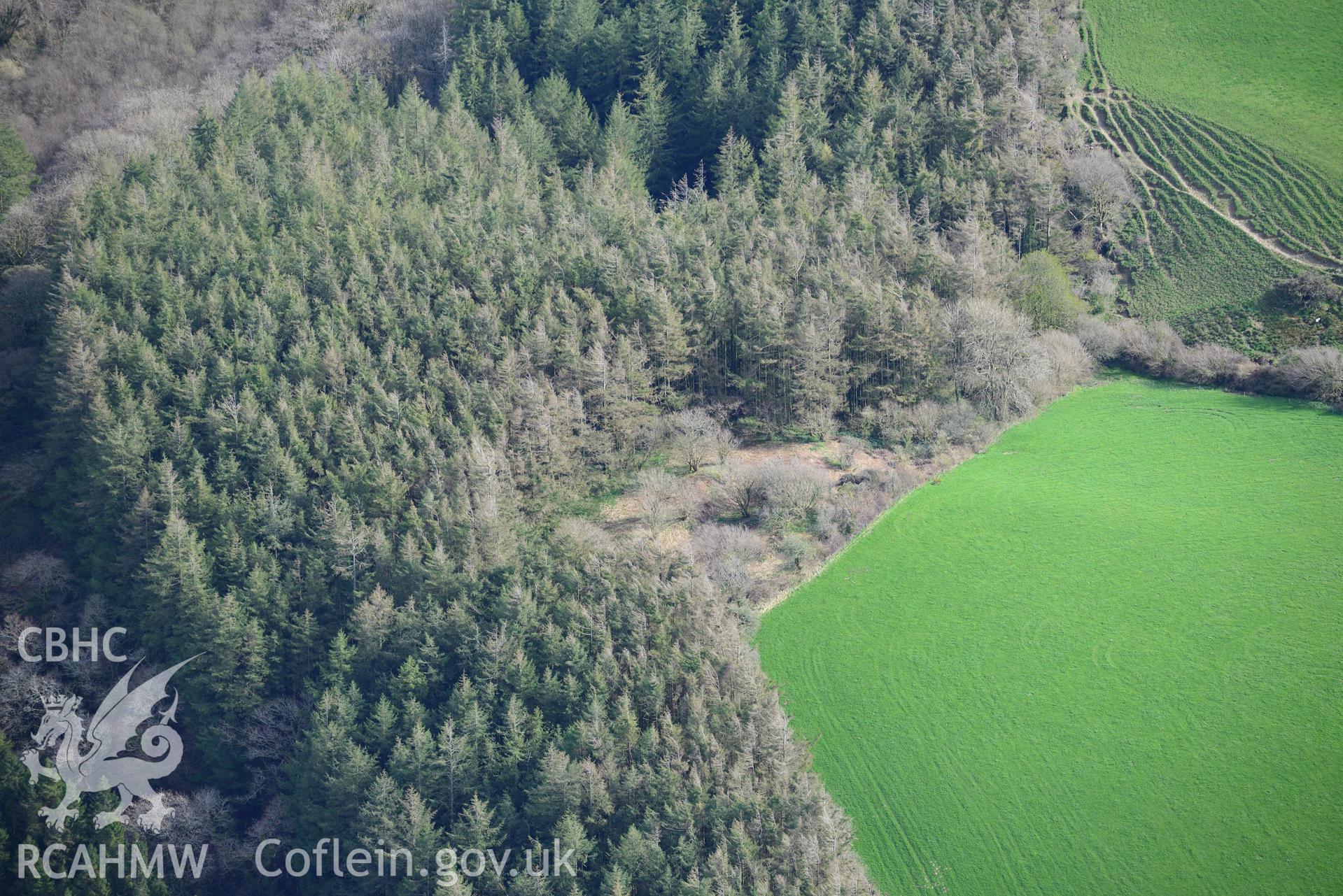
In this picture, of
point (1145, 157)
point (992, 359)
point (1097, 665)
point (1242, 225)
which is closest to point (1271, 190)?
point (1242, 225)

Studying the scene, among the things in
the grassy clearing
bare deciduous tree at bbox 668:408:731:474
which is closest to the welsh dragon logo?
bare deciduous tree at bbox 668:408:731:474

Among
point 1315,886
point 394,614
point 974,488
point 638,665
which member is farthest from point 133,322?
point 1315,886

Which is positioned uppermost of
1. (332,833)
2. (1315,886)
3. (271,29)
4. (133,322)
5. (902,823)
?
(271,29)

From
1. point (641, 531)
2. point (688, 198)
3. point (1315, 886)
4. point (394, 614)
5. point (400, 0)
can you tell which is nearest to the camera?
point (1315, 886)

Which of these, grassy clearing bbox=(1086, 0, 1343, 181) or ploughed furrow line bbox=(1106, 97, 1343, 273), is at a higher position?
grassy clearing bbox=(1086, 0, 1343, 181)

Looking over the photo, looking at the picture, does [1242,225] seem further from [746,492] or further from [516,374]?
[516,374]

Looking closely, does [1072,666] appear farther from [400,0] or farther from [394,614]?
[400,0]

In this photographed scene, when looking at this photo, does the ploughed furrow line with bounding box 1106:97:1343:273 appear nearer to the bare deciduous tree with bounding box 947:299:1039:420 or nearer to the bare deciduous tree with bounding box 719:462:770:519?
the bare deciduous tree with bounding box 947:299:1039:420
